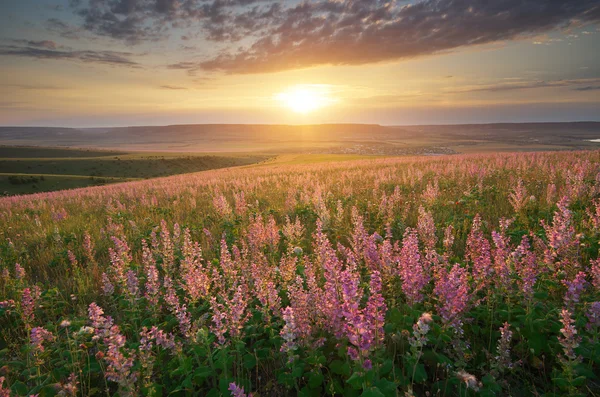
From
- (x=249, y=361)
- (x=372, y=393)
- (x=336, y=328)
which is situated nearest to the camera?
(x=372, y=393)

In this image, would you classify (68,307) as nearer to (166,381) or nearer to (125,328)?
(125,328)

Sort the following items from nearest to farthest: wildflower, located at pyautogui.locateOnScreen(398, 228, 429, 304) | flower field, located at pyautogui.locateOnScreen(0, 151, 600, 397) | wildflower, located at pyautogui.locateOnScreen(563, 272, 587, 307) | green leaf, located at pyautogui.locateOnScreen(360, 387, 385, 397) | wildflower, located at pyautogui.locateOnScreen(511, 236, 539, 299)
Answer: green leaf, located at pyautogui.locateOnScreen(360, 387, 385, 397) < flower field, located at pyautogui.locateOnScreen(0, 151, 600, 397) < wildflower, located at pyautogui.locateOnScreen(563, 272, 587, 307) < wildflower, located at pyautogui.locateOnScreen(511, 236, 539, 299) < wildflower, located at pyautogui.locateOnScreen(398, 228, 429, 304)

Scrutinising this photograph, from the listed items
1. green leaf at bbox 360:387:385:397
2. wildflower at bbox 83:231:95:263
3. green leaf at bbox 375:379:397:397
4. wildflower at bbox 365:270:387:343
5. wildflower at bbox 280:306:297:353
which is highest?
wildflower at bbox 365:270:387:343

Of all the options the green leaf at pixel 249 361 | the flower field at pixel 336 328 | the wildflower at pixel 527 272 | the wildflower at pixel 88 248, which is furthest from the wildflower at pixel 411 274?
the wildflower at pixel 88 248

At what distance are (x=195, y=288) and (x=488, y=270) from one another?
333cm

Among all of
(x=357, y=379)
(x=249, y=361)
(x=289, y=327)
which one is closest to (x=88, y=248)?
(x=249, y=361)

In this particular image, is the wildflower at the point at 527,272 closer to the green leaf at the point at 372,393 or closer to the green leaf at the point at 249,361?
the green leaf at the point at 372,393

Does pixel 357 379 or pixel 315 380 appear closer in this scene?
pixel 357 379

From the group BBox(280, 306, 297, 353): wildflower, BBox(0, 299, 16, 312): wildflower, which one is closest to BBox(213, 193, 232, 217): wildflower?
BBox(0, 299, 16, 312): wildflower

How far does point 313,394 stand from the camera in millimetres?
2520

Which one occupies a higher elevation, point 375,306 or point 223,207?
point 375,306

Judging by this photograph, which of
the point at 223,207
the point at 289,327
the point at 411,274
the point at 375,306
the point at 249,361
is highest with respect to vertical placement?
the point at 375,306

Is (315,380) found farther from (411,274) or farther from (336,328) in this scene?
(411,274)

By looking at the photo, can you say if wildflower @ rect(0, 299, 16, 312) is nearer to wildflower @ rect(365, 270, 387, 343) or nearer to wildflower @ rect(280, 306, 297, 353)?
wildflower @ rect(280, 306, 297, 353)
